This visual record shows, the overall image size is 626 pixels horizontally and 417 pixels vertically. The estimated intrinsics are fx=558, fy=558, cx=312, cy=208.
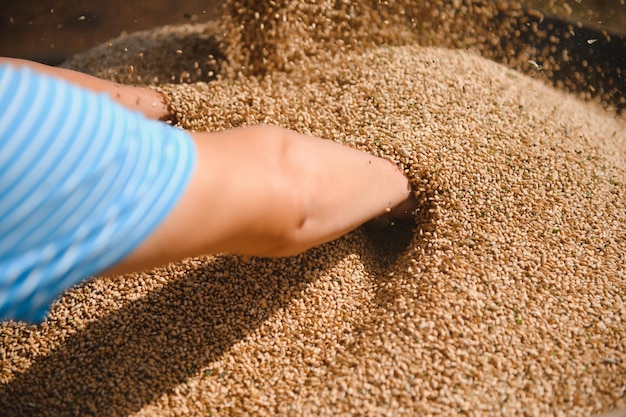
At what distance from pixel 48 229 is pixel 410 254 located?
0.93 meters

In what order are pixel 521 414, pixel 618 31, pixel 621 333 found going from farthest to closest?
pixel 618 31 < pixel 621 333 < pixel 521 414

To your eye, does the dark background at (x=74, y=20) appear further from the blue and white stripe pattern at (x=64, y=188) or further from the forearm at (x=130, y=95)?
the blue and white stripe pattern at (x=64, y=188)

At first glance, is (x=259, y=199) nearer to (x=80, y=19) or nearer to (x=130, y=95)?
(x=130, y=95)

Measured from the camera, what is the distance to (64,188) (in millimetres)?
831

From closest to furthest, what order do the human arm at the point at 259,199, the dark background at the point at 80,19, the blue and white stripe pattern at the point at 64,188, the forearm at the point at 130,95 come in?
the blue and white stripe pattern at the point at 64,188
the human arm at the point at 259,199
the forearm at the point at 130,95
the dark background at the point at 80,19

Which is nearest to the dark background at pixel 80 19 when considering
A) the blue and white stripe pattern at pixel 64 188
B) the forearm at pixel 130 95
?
the forearm at pixel 130 95

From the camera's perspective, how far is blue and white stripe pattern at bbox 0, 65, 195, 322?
2.69ft

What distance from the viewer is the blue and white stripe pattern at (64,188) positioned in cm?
82

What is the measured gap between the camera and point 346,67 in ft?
6.20

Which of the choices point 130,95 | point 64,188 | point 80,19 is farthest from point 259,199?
point 80,19

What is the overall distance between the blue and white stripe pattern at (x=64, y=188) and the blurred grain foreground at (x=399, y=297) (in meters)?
0.54

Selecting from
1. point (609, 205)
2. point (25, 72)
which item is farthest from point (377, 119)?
point (25, 72)

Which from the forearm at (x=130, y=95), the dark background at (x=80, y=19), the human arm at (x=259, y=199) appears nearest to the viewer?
the human arm at (x=259, y=199)

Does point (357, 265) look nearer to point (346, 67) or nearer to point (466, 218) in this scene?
point (466, 218)
